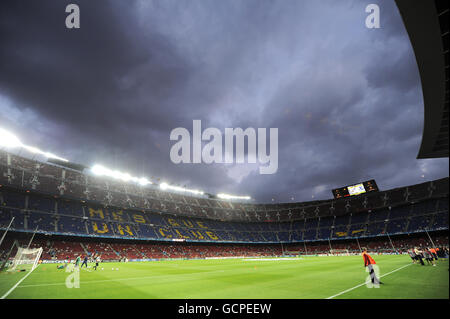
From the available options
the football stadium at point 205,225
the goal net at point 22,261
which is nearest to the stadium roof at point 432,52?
the football stadium at point 205,225

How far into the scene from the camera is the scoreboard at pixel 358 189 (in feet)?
212

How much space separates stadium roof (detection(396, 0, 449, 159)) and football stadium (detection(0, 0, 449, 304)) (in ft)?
0.14

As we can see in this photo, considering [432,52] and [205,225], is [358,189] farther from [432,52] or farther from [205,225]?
[432,52]

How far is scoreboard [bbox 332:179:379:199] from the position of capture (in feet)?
212

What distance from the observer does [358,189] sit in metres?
66.8

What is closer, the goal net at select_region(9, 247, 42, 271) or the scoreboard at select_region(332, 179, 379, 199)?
the goal net at select_region(9, 247, 42, 271)

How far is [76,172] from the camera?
5838 cm

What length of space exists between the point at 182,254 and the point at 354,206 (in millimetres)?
60944

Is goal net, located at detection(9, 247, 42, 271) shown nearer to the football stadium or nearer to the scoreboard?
the football stadium

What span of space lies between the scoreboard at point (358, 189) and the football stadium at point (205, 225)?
314 millimetres

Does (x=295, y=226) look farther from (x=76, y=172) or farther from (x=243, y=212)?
(x=76, y=172)

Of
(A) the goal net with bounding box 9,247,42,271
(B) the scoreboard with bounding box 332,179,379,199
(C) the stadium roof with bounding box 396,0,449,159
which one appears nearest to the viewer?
(C) the stadium roof with bounding box 396,0,449,159

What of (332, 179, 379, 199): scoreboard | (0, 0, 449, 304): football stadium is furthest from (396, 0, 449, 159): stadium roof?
(332, 179, 379, 199): scoreboard
